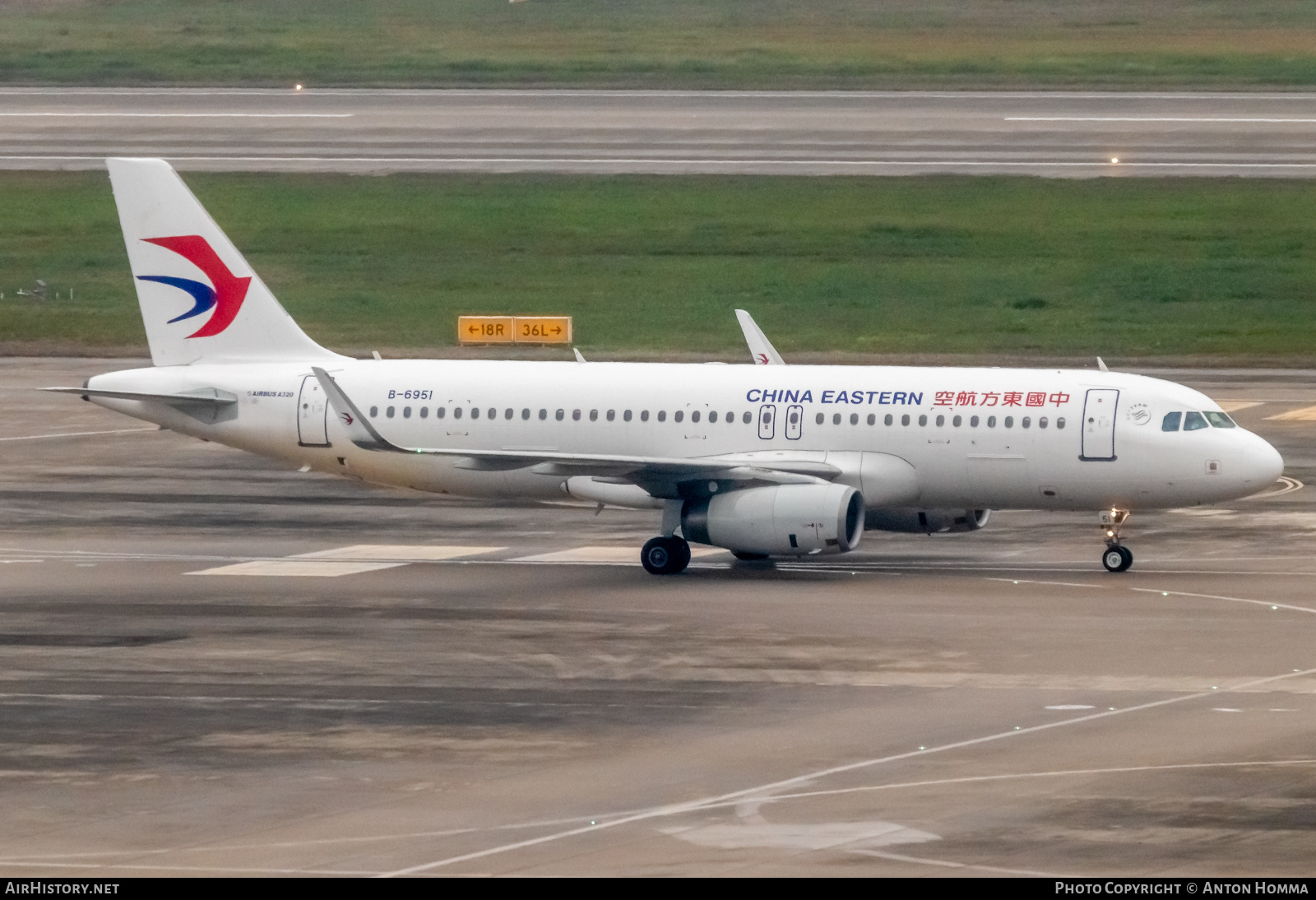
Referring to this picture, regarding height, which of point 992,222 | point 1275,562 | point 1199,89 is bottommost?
point 1275,562

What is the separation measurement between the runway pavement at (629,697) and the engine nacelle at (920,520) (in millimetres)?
738

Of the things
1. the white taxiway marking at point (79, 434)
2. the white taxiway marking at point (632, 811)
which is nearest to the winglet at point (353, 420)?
the white taxiway marking at point (632, 811)

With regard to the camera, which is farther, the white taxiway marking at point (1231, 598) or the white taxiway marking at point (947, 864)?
the white taxiway marking at point (1231, 598)

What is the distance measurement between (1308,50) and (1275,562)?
82.0m

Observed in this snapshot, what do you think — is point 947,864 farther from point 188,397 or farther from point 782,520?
point 188,397

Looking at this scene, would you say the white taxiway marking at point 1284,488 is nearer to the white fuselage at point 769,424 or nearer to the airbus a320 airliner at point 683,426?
the airbus a320 airliner at point 683,426

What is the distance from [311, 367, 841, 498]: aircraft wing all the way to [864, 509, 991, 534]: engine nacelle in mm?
1731

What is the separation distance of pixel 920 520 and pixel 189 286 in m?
15.1

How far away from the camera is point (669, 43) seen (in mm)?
125750

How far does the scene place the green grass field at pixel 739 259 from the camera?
259ft

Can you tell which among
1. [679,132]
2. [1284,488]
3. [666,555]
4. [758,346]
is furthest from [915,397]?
[679,132]

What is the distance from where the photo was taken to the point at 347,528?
49.1 metres

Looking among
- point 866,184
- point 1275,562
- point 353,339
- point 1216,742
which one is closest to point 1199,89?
point 866,184

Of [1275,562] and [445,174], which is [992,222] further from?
[1275,562]
